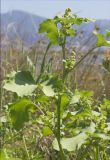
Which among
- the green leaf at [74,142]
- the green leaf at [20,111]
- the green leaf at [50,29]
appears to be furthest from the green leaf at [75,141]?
the green leaf at [50,29]

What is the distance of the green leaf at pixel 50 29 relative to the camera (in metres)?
1.40

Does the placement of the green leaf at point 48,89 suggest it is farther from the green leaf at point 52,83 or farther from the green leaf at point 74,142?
the green leaf at point 74,142

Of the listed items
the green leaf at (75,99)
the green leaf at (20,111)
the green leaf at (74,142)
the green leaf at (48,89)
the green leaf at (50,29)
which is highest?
the green leaf at (50,29)

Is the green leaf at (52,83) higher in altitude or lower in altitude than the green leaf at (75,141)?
higher

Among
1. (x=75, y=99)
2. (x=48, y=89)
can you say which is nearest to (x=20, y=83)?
(x=48, y=89)

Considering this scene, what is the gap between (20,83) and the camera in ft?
4.38

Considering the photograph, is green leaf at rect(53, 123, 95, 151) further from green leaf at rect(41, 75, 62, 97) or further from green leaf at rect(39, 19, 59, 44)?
green leaf at rect(39, 19, 59, 44)

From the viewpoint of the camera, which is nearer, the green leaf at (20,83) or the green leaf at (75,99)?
the green leaf at (20,83)

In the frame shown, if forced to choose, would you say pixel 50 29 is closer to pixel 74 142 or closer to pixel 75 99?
pixel 75 99

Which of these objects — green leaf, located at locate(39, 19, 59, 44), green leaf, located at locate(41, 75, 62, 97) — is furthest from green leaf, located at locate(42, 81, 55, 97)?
green leaf, located at locate(39, 19, 59, 44)

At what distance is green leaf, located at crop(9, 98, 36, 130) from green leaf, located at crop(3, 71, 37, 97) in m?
→ 0.07

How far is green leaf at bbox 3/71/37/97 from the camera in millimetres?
1304

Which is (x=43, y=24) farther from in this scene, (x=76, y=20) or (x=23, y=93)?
(x=23, y=93)

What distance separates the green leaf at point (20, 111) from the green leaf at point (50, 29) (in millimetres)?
206
